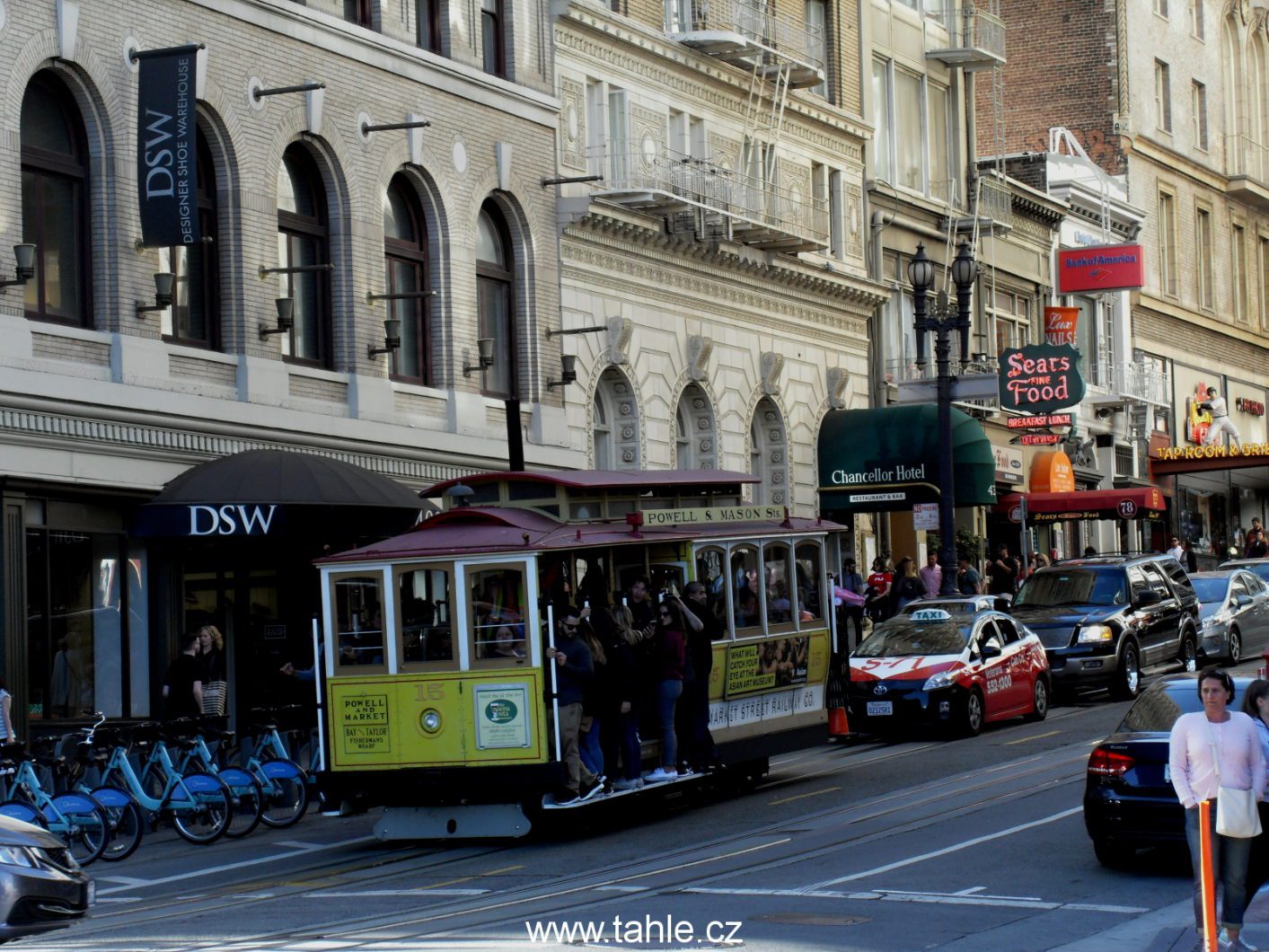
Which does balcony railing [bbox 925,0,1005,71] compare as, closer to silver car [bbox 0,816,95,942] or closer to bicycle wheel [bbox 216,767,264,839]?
bicycle wheel [bbox 216,767,264,839]

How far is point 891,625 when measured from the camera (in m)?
27.7

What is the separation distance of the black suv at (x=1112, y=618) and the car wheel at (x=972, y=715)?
3.89 metres

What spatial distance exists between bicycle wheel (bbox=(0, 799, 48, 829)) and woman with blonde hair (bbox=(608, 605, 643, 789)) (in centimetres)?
493

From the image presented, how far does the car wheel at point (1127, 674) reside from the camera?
3012cm

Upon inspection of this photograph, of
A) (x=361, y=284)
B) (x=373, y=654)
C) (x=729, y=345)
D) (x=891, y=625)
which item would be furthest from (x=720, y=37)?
(x=373, y=654)

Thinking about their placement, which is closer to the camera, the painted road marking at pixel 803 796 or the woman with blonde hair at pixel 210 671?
the painted road marking at pixel 803 796

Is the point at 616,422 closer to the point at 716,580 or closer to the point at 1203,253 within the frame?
the point at 716,580

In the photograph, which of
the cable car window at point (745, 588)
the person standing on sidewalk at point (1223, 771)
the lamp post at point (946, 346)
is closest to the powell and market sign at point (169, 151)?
the cable car window at point (745, 588)

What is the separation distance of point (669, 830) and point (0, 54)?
1120 centimetres

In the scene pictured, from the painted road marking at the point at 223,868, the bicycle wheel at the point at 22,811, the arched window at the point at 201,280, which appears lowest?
the painted road marking at the point at 223,868

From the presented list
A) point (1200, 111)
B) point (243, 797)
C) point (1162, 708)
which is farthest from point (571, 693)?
point (1200, 111)

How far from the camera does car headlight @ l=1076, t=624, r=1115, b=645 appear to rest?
98.2ft

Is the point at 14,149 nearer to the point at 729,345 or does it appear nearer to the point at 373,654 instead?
the point at 373,654

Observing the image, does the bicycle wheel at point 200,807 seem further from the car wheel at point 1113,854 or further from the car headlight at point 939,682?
the car headlight at point 939,682
